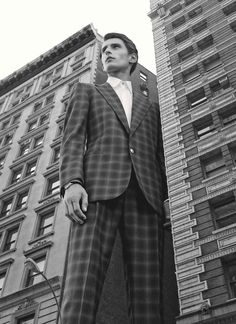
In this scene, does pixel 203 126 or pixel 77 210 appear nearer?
pixel 77 210

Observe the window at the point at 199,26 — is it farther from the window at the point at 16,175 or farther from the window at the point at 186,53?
the window at the point at 16,175

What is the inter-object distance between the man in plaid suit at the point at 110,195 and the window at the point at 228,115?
2301 centimetres

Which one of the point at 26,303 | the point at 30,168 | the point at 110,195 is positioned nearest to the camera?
the point at 110,195

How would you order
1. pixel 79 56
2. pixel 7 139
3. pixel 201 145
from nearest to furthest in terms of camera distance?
pixel 201 145
pixel 7 139
pixel 79 56

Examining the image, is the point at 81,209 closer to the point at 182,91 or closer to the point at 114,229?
the point at 114,229

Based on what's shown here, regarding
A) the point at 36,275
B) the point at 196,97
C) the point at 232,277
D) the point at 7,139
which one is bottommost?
the point at 232,277

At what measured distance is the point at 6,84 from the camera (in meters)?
52.8

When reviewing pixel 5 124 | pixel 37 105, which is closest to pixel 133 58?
pixel 37 105

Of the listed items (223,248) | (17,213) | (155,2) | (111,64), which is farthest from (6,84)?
(111,64)

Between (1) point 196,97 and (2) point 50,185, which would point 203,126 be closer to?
(1) point 196,97

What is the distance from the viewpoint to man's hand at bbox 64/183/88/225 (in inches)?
150

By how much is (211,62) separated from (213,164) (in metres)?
10.6

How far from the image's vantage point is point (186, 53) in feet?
116

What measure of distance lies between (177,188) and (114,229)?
21.6 meters
